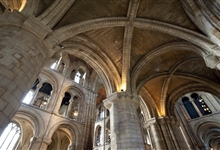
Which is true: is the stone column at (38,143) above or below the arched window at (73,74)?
below

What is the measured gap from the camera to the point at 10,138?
12.4 meters

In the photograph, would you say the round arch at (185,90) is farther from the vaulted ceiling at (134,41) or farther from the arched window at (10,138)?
the arched window at (10,138)

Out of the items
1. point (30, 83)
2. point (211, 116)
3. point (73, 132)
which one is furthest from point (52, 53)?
point (211, 116)

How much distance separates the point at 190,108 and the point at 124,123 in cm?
1776

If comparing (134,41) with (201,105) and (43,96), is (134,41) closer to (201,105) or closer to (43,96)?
(43,96)

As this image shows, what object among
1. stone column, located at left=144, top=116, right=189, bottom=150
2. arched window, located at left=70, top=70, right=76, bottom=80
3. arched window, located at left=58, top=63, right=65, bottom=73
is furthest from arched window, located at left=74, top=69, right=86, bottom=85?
stone column, located at left=144, top=116, right=189, bottom=150

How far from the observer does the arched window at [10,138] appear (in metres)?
12.0

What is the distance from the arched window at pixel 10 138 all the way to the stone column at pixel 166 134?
1232 centimetres

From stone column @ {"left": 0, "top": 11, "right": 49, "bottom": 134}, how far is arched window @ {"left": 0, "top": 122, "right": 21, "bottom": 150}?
39.4 ft

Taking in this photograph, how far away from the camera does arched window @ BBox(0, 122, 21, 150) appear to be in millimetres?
11965

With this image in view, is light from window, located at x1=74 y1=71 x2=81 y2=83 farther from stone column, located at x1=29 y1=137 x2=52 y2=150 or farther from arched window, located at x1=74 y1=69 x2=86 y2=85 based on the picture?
stone column, located at x1=29 y1=137 x2=52 y2=150

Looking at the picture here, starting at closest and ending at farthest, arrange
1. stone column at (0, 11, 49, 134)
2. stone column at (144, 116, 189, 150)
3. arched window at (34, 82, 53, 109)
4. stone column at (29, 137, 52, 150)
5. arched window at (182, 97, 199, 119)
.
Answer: stone column at (0, 11, 49, 134) → stone column at (144, 116, 189, 150) → stone column at (29, 137, 52, 150) → arched window at (34, 82, 53, 109) → arched window at (182, 97, 199, 119)

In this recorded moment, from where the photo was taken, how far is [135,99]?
6527mm


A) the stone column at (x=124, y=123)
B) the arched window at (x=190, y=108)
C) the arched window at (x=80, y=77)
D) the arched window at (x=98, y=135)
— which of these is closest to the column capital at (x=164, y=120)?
the stone column at (x=124, y=123)
